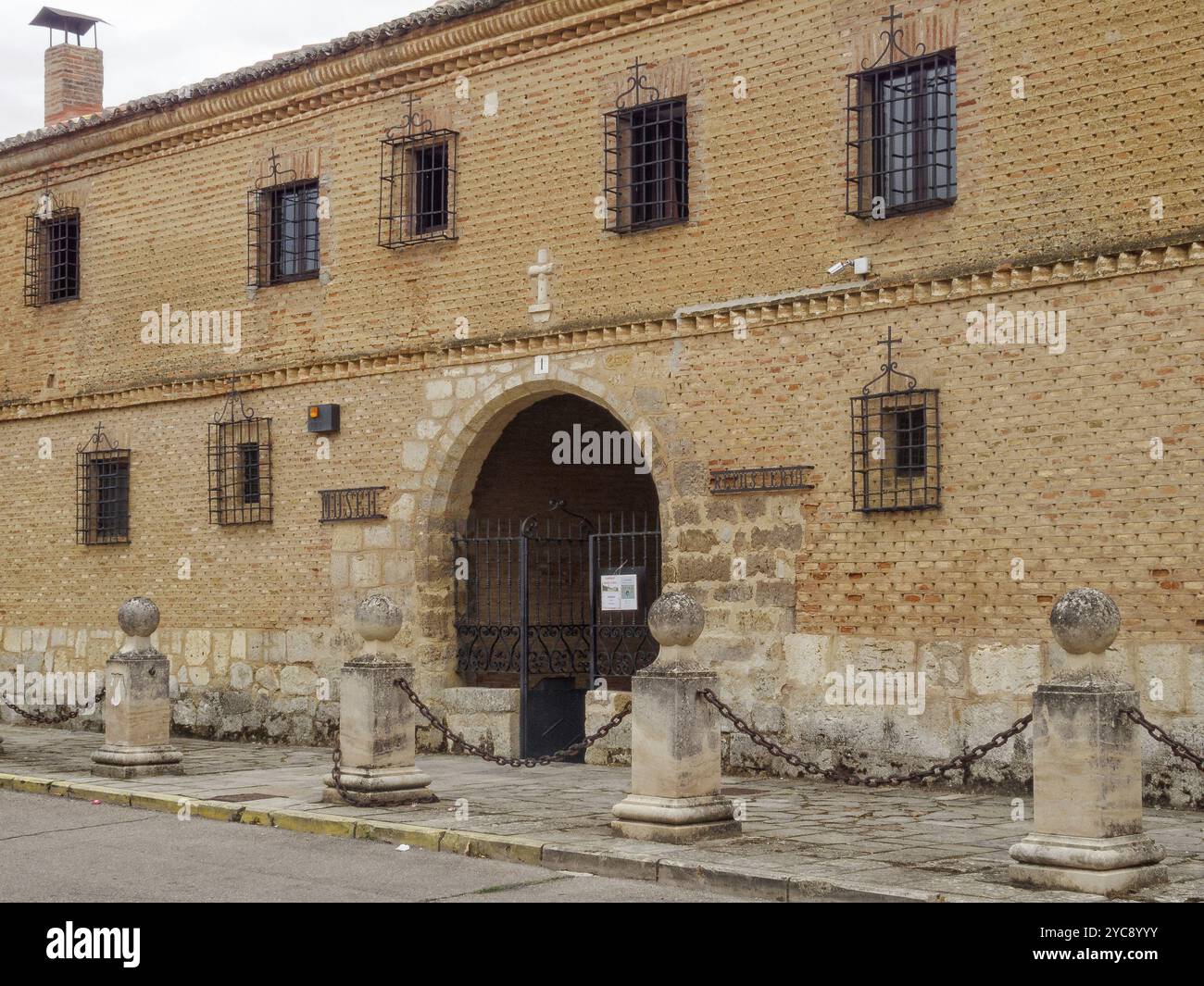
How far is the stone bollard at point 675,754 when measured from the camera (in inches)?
379

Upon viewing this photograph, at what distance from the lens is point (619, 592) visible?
1445cm

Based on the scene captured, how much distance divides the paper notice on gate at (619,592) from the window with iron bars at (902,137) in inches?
149

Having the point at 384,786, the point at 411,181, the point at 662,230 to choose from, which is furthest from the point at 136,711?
the point at 662,230

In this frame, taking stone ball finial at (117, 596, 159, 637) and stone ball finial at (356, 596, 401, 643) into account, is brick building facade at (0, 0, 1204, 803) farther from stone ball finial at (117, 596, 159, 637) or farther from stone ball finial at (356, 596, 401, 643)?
stone ball finial at (356, 596, 401, 643)

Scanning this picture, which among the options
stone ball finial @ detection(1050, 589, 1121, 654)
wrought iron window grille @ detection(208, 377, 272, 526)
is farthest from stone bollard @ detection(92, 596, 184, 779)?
stone ball finial @ detection(1050, 589, 1121, 654)

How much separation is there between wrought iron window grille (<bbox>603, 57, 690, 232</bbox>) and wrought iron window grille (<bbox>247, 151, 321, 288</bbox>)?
4.04 meters

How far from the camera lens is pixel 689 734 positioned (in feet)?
32.0

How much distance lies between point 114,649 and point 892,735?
391 inches

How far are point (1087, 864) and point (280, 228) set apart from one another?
39.9 ft

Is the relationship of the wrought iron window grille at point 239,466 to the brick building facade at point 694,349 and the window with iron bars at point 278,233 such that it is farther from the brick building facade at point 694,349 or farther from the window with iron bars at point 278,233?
the window with iron bars at point 278,233

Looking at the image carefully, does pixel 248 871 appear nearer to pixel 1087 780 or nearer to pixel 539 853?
→ pixel 539 853

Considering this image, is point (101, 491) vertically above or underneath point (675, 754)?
above

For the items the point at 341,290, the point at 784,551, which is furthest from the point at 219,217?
the point at 784,551

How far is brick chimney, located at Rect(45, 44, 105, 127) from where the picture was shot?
22234 mm
